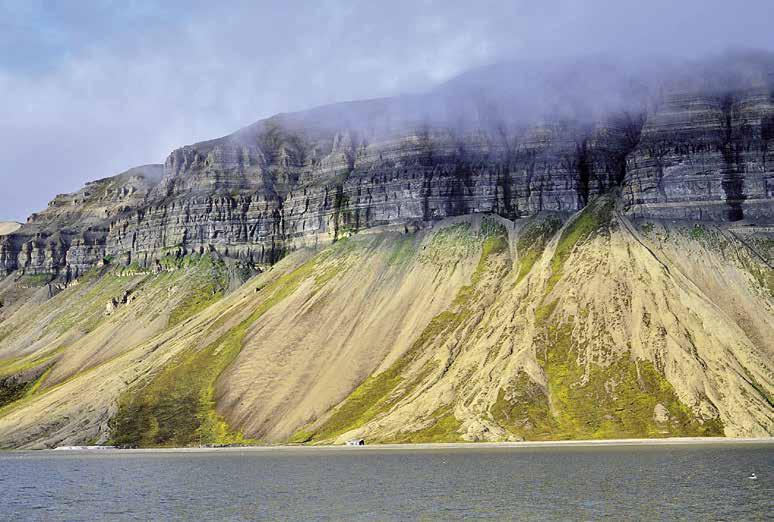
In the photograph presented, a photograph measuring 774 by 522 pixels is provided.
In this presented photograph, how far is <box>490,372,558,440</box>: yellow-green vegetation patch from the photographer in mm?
157000

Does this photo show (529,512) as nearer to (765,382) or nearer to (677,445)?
(677,445)

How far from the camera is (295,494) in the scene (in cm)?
8706

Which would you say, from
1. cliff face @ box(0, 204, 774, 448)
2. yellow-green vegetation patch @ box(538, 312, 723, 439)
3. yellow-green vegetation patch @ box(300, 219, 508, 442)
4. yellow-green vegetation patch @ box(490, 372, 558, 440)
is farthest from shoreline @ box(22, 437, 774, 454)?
yellow-green vegetation patch @ box(300, 219, 508, 442)

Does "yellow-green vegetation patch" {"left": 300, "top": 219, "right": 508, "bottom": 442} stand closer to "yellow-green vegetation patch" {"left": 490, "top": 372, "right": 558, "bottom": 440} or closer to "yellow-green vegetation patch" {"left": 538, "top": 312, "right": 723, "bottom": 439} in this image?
"yellow-green vegetation patch" {"left": 490, "top": 372, "right": 558, "bottom": 440}

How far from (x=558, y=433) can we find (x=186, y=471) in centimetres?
6656

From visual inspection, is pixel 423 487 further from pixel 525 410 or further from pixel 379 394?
pixel 379 394

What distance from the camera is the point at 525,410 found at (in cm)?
16212

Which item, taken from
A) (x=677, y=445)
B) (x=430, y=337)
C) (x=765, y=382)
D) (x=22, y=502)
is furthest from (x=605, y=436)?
(x=22, y=502)

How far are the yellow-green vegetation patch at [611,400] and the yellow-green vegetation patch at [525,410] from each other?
1.61 meters

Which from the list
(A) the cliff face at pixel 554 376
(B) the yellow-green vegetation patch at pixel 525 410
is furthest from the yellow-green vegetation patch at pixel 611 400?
(B) the yellow-green vegetation patch at pixel 525 410

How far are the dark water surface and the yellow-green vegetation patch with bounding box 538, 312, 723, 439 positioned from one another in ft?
66.4

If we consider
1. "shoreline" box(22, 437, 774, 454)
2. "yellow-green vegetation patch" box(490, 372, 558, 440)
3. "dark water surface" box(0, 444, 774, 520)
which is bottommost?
"shoreline" box(22, 437, 774, 454)

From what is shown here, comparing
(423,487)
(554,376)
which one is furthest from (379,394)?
(423,487)

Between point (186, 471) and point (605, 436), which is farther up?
point (186, 471)
